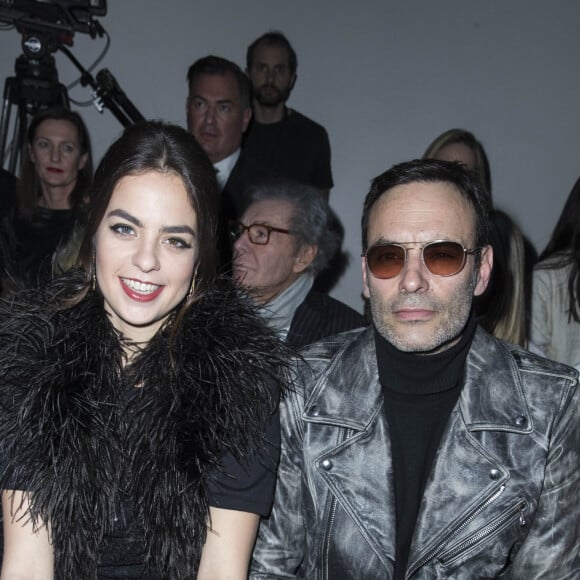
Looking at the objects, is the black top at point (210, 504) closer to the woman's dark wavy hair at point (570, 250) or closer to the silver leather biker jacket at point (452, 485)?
the silver leather biker jacket at point (452, 485)

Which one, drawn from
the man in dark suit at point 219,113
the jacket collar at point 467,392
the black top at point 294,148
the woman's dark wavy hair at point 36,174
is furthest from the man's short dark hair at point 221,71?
the jacket collar at point 467,392

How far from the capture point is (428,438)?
1.98 meters

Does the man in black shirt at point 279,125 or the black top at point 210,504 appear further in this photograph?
the man in black shirt at point 279,125

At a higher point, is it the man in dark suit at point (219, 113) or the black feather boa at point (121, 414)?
the man in dark suit at point (219, 113)

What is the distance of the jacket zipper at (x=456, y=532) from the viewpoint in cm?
188

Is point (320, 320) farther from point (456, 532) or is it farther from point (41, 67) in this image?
point (41, 67)

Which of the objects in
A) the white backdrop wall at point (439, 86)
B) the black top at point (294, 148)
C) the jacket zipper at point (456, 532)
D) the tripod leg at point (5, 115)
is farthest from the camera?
the white backdrop wall at point (439, 86)

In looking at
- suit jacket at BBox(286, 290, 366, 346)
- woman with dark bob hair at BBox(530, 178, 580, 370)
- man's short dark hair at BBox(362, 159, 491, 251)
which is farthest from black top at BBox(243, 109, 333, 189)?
man's short dark hair at BBox(362, 159, 491, 251)

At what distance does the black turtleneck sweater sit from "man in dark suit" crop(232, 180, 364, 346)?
1146 mm

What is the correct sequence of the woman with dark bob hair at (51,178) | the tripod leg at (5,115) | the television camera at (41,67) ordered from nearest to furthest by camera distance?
1. the woman with dark bob hair at (51,178)
2. the television camera at (41,67)
3. the tripod leg at (5,115)

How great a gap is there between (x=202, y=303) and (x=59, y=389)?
0.37m

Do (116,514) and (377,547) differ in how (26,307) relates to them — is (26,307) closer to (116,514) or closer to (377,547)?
(116,514)

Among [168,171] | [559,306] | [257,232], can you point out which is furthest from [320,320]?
[168,171]

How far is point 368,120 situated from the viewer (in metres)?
5.12
